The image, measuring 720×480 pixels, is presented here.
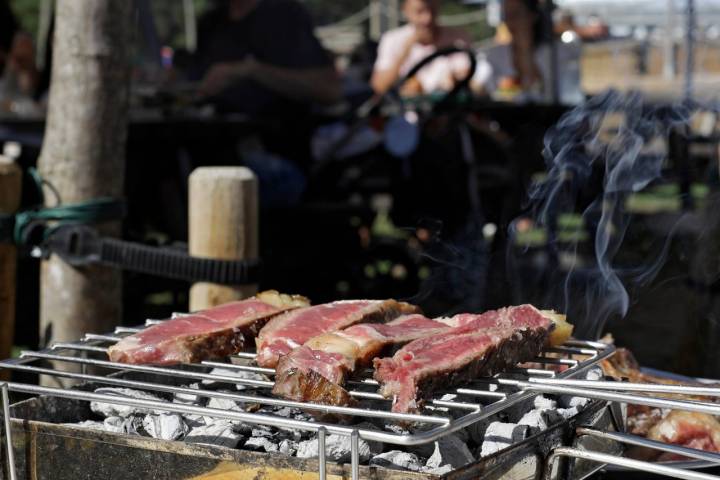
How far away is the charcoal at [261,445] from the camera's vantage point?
2.25 m

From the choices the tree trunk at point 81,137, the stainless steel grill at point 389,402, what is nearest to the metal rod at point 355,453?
the stainless steel grill at point 389,402

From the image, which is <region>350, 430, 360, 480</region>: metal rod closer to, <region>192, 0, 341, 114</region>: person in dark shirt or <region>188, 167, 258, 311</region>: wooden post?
<region>188, 167, 258, 311</region>: wooden post

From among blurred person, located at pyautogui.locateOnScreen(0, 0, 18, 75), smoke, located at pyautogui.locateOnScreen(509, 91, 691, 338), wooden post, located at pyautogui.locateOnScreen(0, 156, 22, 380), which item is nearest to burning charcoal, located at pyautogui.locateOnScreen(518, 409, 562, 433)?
smoke, located at pyautogui.locateOnScreen(509, 91, 691, 338)

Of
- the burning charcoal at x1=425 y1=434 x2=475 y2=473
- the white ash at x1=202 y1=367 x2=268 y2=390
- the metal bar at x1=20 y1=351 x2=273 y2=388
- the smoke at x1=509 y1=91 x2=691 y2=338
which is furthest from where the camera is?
the smoke at x1=509 y1=91 x2=691 y2=338

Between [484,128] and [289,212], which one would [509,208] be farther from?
[289,212]

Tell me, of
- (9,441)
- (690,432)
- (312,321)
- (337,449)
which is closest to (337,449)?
(337,449)

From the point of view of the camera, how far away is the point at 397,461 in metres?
2.15

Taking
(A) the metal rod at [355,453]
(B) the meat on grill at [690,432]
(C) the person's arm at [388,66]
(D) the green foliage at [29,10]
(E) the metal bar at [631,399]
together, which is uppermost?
(D) the green foliage at [29,10]

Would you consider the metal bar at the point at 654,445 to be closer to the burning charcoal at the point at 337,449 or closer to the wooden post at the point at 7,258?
the burning charcoal at the point at 337,449

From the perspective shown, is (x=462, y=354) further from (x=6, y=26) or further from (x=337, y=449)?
(x=6, y=26)

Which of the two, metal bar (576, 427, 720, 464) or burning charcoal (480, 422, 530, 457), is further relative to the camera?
burning charcoal (480, 422, 530, 457)

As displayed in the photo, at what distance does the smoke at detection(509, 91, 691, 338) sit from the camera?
3496 mm

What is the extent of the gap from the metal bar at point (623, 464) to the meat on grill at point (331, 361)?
0.47m

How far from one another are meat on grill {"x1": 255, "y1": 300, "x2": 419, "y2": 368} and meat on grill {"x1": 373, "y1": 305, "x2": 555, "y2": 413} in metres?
0.22
